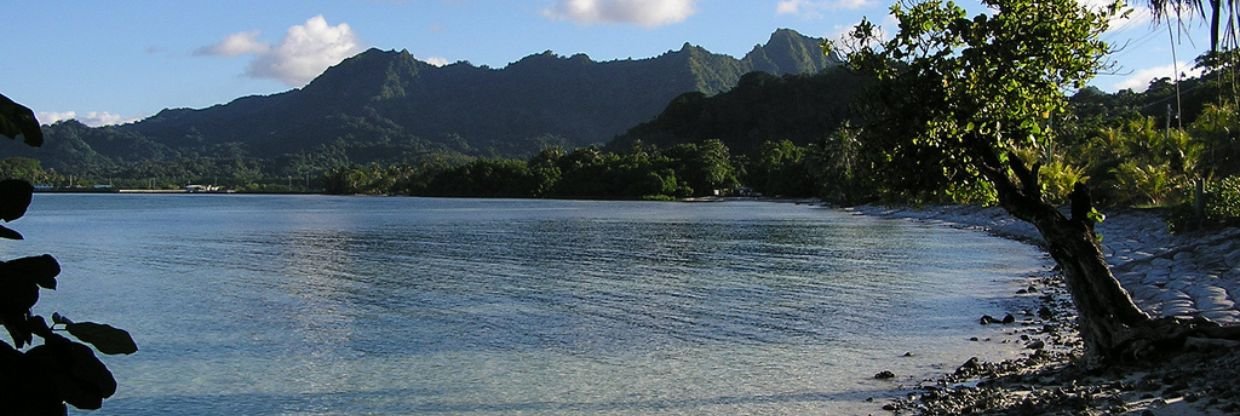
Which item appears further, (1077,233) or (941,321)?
(941,321)

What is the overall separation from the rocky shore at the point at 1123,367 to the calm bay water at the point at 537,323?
759mm

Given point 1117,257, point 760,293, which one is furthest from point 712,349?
point 1117,257

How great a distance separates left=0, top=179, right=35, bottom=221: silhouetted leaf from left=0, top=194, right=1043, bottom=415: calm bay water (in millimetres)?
9193

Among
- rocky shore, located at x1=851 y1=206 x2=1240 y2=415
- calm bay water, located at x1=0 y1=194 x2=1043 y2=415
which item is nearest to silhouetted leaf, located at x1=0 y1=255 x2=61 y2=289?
rocky shore, located at x1=851 y1=206 x2=1240 y2=415

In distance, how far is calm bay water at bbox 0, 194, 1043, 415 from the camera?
12.1m

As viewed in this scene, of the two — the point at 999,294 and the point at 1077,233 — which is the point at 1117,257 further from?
the point at 1077,233

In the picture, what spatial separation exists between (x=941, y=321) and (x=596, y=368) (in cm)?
743

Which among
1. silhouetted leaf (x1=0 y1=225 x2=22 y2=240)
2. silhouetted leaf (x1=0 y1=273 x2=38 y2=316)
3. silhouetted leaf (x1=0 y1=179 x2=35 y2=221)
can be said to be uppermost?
silhouetted leaf (x1=0 y1=179 x2=35 y2=221)

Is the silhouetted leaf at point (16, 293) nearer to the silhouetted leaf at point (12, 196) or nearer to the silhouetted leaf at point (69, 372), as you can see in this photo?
the silhouetted leaf at point (69, 372)

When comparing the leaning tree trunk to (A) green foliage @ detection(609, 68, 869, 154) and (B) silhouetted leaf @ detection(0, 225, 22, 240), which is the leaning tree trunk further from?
(A) green foliage @ detection(609, 68, 869, 154)

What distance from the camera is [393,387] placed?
499 inches

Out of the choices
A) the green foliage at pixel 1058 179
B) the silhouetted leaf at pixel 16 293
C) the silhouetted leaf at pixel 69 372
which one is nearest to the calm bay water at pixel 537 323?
the green foliage at pixel 1058 179

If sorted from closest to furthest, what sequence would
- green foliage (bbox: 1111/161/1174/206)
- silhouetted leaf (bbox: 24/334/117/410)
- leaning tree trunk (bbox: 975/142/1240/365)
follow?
1. silhouetted leaf (bbox: 24/334/117/410)
2. leaning tree trunk (bbox: 975/142/1240/365)
3. green foliage (bbox: 1111/161/1174/206)

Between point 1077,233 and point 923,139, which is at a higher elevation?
point 923,139
